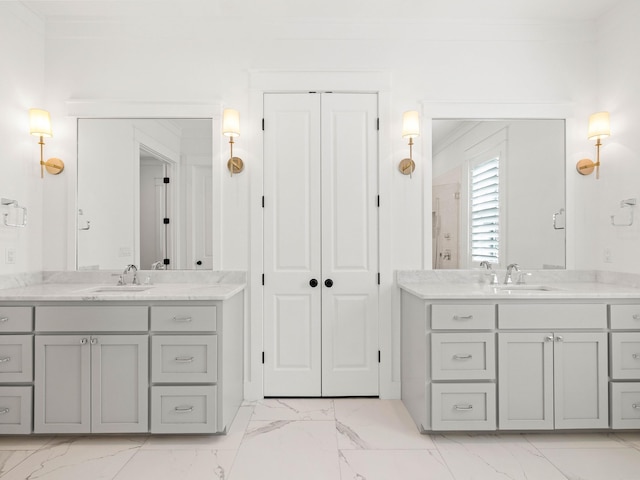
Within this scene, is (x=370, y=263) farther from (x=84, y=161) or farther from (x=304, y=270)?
(x=84, y=161)

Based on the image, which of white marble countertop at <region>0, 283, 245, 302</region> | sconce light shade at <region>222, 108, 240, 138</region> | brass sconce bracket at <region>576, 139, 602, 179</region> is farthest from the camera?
brass sconce bracket at <region>576, 139, 602, 179</region>

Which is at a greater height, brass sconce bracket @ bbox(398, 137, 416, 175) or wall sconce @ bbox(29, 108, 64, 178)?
wall sconce @ bbox(29, 108, 64, 178)

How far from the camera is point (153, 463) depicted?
81.7 inches

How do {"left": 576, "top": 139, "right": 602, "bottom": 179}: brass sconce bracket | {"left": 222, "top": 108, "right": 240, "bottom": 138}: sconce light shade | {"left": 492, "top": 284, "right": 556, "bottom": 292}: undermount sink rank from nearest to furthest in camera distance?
{"left": 492, "top": 284, "right": 556, "bottom": 292}: undermount sink → {"left": 222, "top": 108, "right": 240, "bottom": 138}: sconce light shade → {"left": 576, "top": 139, "right": 602, "bottom": 179}: brass sconce bracket

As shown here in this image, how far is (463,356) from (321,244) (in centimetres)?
121

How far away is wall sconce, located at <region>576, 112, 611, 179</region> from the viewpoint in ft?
8.95

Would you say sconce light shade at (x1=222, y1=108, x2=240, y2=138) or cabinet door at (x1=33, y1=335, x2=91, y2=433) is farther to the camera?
sconce light shade at (x1=222, y1=108, x2=240, y2=138)

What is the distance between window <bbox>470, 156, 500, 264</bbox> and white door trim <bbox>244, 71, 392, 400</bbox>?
619mm

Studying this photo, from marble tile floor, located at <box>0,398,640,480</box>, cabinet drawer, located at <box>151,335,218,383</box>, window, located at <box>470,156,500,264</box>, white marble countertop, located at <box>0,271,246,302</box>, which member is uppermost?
window, located at <box>470,156,500,264</box>

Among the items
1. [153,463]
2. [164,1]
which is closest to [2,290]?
[153,463]

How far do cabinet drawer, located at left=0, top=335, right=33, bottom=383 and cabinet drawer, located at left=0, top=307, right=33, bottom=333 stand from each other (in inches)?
1.8

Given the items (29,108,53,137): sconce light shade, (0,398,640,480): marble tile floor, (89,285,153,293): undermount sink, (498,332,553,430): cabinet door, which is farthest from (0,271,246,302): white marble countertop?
(498,332,553,430): cabinet door

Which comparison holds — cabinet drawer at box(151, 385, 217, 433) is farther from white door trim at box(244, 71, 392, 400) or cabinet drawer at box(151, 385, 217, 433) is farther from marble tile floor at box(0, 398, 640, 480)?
white door trim at box(244, 71, 392, 400)

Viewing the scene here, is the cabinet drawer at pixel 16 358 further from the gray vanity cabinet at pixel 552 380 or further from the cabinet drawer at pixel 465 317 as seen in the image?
the gray vanity cabinet at pixel 552 380
